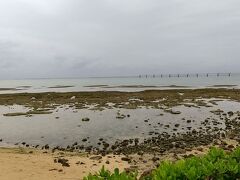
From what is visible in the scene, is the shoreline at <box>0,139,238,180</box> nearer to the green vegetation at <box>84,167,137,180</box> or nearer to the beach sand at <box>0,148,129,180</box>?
the beach sand at <box>0,148,129,180</box>

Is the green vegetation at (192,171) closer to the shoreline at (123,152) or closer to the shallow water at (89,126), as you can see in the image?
the shoreline at (123,152)

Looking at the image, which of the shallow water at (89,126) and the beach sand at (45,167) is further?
the shallow water at (89,126)

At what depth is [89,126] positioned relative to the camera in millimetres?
26750

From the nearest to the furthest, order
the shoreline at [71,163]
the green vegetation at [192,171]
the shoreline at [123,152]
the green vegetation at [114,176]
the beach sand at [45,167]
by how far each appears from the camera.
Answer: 1. the green vegetation at [114,176]
2. the green vegetation at [192,171]
3. the beach sand at [45,167]
4. the shoreline at [71,163]
5. the shoreline at [123,152]

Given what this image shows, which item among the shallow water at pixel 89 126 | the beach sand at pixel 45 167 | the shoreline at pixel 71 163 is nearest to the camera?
the beach sand at pixel 45 167

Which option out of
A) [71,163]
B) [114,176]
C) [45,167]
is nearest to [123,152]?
[71,163]

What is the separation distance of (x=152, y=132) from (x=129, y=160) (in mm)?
8151

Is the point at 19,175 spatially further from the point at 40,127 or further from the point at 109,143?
the point at 40,127

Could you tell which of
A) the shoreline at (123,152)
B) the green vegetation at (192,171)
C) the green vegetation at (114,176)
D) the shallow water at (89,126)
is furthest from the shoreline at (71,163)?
the green vegetation at (114,176)

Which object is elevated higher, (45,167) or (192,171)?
(192,171)

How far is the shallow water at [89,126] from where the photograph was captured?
2236 centimetres

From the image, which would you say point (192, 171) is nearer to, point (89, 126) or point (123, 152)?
point (123, 152)

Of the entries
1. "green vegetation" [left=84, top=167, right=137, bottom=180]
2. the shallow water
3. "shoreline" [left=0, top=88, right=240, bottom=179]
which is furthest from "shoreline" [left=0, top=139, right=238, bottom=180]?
"green vegetation" [left=84, top=167, right=137, bottom=180]

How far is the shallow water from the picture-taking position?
22359 millimetres
